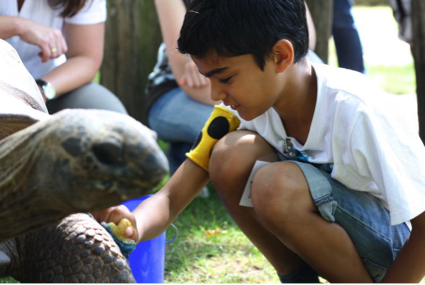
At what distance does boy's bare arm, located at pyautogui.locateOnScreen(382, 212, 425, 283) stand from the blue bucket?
2.21 feet

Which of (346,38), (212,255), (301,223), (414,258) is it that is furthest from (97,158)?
(346,38)

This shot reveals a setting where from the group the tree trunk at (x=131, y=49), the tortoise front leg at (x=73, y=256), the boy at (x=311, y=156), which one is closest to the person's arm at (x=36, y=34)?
the boy at (x=311, y=156)

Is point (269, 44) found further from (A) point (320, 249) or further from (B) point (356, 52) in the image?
(B) point (356, 52)

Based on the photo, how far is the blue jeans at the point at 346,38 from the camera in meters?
4.40

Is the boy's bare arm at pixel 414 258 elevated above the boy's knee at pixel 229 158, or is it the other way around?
the boy's knee at pixel 229 158

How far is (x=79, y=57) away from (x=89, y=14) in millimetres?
205

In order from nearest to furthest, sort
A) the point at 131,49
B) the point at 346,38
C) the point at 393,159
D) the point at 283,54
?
the point at 393,159 → the point at 283,54 → the point at 131,49 → the point at 346,38

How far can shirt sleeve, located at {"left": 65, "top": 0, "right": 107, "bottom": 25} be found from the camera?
302cm

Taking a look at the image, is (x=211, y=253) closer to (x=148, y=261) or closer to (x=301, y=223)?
(x=148, y=261)

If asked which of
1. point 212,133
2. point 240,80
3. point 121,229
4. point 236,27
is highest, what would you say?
point 236,27

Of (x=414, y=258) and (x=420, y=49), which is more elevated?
(x=414, y=258)

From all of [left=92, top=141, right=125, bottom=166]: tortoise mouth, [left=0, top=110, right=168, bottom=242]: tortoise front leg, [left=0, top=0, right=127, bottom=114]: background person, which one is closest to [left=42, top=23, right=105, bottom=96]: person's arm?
[left=0, top=0, right=127, bottom=114]: background person

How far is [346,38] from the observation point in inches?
176

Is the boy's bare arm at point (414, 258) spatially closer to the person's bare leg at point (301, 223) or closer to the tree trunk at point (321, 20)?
the person's bare leg at point (301, 223)
